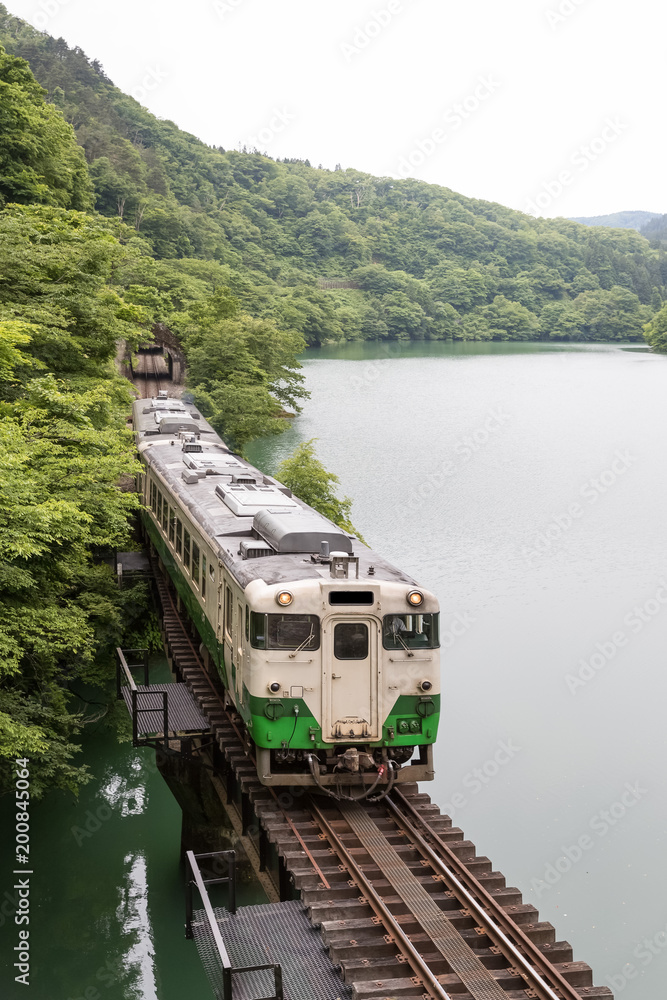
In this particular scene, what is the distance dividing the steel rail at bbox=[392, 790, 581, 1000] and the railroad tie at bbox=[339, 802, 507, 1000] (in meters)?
0.28

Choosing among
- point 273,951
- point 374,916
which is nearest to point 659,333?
point 374,916

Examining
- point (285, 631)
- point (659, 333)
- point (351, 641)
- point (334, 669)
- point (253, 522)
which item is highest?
point (659, 333)

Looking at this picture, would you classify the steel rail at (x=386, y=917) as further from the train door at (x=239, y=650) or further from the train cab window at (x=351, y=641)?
Result: the train door at (x=239, y=650)

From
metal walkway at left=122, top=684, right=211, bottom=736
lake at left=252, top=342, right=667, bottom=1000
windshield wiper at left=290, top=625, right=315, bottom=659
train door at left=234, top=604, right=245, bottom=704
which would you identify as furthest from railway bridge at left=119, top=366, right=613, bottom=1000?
lake at left=252, top=342, right=667, bottom=1000

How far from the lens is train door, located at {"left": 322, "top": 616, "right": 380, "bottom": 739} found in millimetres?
11281

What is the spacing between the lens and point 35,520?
40.3ft

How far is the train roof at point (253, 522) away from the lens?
39.3 feet

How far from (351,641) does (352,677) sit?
0.43 metres

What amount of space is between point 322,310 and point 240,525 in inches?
3540

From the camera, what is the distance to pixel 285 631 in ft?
36.9

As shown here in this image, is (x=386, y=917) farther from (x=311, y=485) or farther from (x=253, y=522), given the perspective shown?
(x=311, y=485)

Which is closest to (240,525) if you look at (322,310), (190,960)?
(190,960)

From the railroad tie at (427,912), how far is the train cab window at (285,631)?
201cm

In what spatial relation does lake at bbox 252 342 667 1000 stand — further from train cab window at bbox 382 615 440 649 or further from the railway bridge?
train cab window at bbox 382 615 440 649
